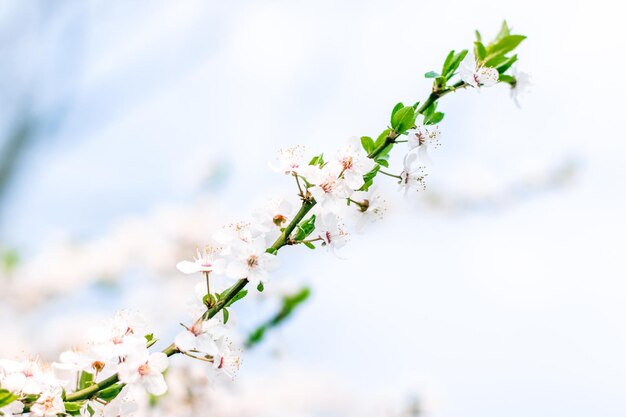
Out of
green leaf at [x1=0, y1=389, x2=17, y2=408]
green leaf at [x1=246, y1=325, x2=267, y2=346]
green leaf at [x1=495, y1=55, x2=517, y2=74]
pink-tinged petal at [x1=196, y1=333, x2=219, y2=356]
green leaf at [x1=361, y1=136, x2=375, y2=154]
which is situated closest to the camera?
green leaf at [x1=0, y1=389, x2=17, y2=408]

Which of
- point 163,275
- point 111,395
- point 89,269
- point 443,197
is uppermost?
point 443,197

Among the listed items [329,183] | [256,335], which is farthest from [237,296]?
[256,335]

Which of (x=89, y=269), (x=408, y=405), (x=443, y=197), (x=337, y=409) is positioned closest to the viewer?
(x=408, y=405)

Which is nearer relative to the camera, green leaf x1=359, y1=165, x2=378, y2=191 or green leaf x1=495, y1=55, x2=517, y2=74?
green leaf x1=359, y1=165, x2=378, y2=191

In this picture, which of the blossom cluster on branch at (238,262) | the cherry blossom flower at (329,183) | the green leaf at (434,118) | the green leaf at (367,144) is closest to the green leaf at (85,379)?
the blossom cluster on branch at (238,262)

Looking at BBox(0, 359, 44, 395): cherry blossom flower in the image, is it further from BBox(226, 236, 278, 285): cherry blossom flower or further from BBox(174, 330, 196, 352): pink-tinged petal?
BBox(226, 236, 278, 285): cherry blossom flower

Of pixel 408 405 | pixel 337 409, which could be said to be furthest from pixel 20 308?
pixel 408 405

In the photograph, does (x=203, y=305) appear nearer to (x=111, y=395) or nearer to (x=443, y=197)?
(x=111, y=395)

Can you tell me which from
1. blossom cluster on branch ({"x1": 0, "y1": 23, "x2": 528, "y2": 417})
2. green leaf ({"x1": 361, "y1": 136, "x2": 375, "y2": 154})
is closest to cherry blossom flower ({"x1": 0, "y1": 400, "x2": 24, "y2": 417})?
blossom cluster on branch ({"x1": 0, "y1": 23, "x2": 528, "y2": 417})
